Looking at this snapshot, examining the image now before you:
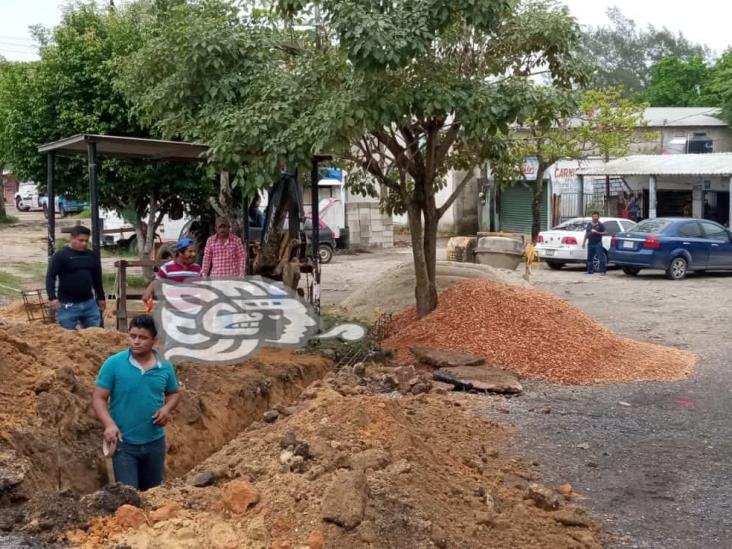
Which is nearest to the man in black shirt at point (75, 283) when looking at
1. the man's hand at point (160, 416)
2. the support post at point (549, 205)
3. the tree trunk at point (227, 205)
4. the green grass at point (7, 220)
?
the man's hand at point (160, 416)

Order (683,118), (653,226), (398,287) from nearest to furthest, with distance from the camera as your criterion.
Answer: (398,287) → (653,226) → (683,118)

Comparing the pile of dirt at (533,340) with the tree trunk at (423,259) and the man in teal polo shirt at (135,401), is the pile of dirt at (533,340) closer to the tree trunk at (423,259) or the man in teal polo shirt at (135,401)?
the tree trunk at (423,259)

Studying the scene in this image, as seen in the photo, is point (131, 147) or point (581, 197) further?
point (581, 197)

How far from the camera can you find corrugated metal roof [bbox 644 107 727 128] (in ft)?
149

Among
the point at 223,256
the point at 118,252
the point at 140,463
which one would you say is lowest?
the point at 140,463

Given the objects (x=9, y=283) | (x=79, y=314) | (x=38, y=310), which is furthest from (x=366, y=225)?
(x=79, y=314)

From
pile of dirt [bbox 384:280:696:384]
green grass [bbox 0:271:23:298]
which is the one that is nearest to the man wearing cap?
pile of dirt [bbox 384:280:696:384]

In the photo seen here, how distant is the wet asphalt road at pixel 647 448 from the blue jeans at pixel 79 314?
4630 mm

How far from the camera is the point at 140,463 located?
608 cm

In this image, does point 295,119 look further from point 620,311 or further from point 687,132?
point 687,132

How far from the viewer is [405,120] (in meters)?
11.4

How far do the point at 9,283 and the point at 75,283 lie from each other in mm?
10531

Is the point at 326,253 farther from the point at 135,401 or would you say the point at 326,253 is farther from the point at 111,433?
the point at 111,433

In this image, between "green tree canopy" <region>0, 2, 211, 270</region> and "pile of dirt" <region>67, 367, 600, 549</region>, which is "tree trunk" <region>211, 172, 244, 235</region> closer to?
"green tree canopy" <region>0, 2, 211, 270</region>
